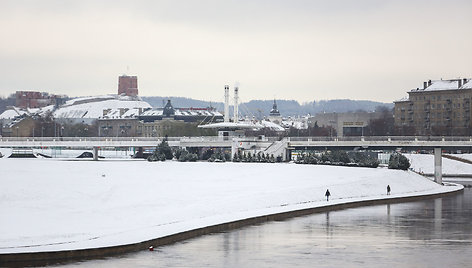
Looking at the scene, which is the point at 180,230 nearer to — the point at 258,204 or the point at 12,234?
the point at 12,234

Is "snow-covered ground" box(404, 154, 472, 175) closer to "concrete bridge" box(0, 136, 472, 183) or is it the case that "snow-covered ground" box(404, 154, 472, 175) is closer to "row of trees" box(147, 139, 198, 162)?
"concrete bridge" box(0, 136, 472, 183)

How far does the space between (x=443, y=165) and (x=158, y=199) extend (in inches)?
3063

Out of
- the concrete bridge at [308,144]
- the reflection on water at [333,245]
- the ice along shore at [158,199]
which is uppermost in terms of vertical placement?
the concrete bridge at [308,144]

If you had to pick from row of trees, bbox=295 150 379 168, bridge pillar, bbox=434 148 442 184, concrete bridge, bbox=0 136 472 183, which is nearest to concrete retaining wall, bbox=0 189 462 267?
bridge pillar, bbox=434 148 442 184

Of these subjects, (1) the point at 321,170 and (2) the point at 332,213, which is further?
(1) the point at 321,170

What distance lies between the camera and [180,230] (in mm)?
55188


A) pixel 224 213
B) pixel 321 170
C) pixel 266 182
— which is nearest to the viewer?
pixel 224 213

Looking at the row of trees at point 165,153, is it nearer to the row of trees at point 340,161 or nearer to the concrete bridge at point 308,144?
the concrete bridge at point 308,144

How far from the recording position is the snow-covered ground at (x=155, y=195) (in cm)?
5419

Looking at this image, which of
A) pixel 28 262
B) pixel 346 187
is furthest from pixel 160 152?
pixel 28 262

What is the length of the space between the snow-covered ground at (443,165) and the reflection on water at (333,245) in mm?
71810

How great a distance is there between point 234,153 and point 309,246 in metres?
77.5

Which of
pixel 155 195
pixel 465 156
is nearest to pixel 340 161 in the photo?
pixel 465 156

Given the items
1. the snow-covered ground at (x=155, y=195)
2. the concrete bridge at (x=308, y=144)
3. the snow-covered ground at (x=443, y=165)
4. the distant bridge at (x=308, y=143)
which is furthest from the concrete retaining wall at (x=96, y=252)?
the snow-covered ground at (x=443, y=165)
